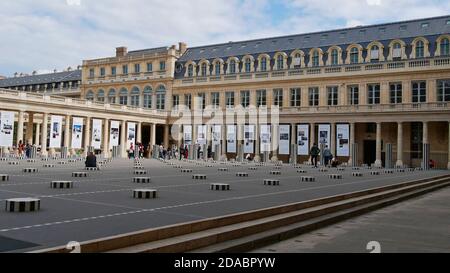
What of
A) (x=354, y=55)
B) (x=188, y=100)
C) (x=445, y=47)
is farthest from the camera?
(x=188, y=100)

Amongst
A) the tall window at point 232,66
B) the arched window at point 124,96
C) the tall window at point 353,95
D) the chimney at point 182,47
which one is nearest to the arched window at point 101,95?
the arched window at point 124,96

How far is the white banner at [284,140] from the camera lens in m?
59.9

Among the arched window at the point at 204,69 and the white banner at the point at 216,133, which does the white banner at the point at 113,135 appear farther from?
the arched window at the point at 204,69

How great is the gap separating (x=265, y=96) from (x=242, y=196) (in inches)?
2065

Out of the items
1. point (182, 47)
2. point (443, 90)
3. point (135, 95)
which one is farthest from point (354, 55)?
point (135, 95)

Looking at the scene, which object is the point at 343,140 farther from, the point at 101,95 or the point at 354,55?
the point at 101,95

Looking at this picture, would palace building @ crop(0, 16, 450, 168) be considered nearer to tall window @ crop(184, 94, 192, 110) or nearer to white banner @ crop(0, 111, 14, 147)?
tall window @ crop(184, 94, 192, 110)

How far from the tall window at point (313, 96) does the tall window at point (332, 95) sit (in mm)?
1636

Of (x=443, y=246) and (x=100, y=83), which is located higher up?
(x=100, y=83)

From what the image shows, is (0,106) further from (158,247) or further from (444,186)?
(158,247)

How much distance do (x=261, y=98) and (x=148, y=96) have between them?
2023 centimetres

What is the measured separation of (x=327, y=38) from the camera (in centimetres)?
6394

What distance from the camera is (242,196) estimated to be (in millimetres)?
13133
